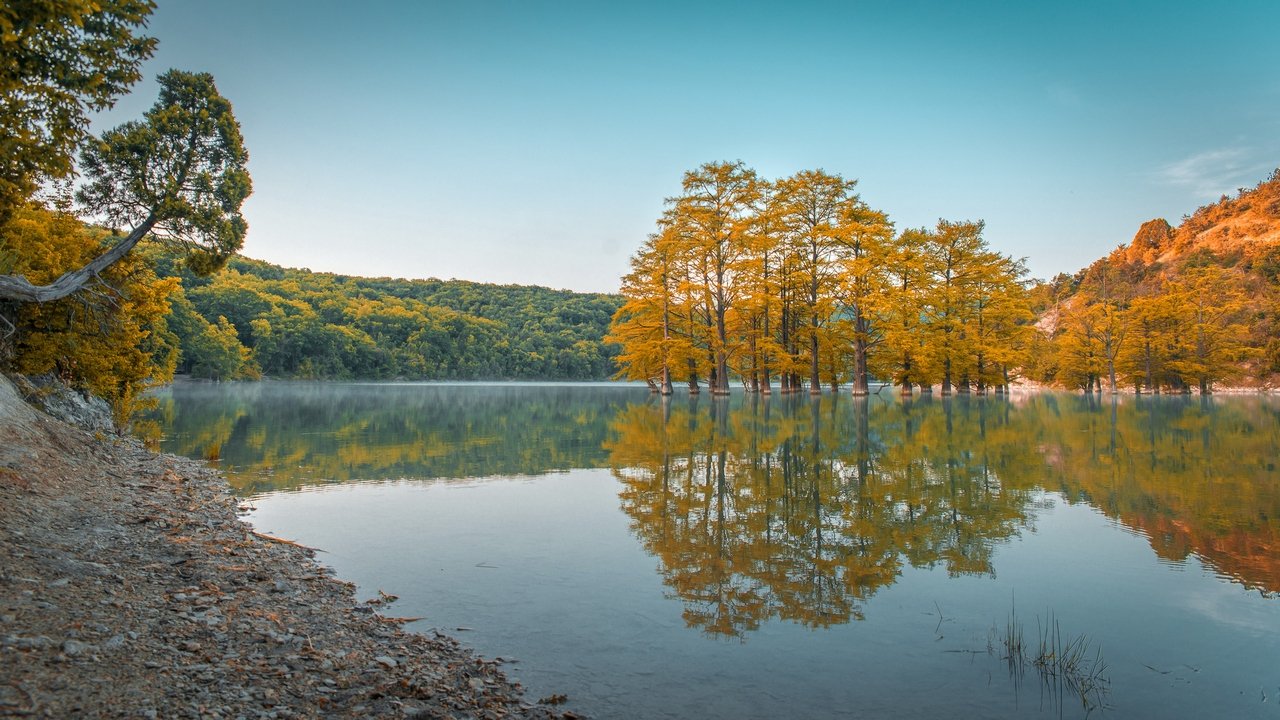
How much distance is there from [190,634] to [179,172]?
567 inches

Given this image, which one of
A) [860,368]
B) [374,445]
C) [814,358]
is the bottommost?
[374,445]

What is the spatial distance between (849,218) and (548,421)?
22.3m

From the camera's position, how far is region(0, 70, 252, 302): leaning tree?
13742mm

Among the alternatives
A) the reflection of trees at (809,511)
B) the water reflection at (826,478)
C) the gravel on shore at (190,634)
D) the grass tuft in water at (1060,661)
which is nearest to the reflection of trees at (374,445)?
the water reflection at (826,478)

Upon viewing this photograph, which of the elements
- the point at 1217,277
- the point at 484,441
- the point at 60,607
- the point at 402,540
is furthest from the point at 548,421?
the point at 1217,277

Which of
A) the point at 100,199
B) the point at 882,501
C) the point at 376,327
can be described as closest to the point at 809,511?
the point at 882,501

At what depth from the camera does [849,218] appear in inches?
1446

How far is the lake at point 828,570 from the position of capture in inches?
145

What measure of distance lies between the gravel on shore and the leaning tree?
9.30 metres

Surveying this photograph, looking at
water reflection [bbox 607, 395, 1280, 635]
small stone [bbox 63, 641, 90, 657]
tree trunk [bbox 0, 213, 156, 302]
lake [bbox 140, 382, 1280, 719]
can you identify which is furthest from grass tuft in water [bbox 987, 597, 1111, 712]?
tree trunk [bbox 0, 213, 156, 302]

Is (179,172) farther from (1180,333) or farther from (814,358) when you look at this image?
(1180,333)

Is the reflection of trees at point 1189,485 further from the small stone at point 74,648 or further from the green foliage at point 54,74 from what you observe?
the green foliage at point 54,74

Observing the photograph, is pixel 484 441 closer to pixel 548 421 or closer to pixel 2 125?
pixel 548 421

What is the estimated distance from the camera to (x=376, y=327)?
102 meters
